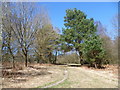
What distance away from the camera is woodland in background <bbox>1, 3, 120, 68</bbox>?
5657 mm

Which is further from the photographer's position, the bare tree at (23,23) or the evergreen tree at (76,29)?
the evergreen tree at (76,29)

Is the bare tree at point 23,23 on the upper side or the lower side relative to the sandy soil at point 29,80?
upper

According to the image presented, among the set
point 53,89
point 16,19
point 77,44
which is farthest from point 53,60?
point 53,89

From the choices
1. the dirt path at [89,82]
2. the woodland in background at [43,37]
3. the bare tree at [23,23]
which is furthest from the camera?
the bare tree at [23,23]

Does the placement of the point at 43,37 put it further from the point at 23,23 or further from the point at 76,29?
the point at 23,23

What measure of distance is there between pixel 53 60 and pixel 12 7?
8874 millimetres

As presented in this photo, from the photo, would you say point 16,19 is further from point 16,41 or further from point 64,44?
point 64,44

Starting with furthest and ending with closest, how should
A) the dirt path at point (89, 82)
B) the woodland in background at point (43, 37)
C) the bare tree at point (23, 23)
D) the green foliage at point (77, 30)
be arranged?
the green foliage at point (77, 30)
the bare tree at point (23, 23)
the woodland in background at point (43, 37)
the dirt path at point (89, 82)

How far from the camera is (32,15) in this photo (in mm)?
6938

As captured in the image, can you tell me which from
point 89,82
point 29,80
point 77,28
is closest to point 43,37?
point 77,28

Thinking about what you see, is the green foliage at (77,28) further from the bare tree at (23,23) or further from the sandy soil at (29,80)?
the sandy soil at (29,80)

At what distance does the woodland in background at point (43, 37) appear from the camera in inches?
223

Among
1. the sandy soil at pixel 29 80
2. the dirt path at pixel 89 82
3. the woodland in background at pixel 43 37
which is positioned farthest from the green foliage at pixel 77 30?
the sandy soil at pixel 29 80

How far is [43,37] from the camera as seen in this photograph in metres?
11.1
